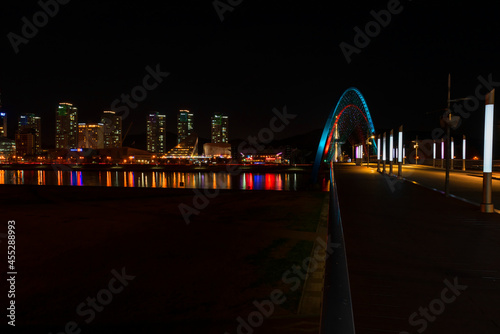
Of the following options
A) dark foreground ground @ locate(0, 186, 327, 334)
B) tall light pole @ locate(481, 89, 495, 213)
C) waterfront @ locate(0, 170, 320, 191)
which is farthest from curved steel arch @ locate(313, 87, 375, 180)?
tall light pole @ locate(481, 89, 495, 213)

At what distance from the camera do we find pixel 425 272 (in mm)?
4109

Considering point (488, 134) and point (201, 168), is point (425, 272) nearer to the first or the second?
point (488, 134)

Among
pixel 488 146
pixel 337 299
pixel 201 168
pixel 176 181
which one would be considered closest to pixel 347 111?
pixel 201 168

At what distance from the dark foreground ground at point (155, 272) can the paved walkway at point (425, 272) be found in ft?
3.55

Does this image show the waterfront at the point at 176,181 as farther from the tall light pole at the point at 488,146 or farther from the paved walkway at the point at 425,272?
the paved walkway at the point at 425,272

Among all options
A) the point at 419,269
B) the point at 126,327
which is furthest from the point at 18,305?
the point at 419,269

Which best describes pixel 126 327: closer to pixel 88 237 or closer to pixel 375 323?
pixel 375 323

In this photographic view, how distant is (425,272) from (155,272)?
14.8ft

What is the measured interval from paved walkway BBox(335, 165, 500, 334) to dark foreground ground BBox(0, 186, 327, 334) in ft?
3.55

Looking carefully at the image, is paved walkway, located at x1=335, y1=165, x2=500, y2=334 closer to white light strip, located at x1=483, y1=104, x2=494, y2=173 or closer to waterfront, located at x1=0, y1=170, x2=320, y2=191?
white light strip, located at x1=483, y1=104, x2=494, y2=173

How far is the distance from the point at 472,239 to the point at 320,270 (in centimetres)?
237

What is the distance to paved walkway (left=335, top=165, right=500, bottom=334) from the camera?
118 inches

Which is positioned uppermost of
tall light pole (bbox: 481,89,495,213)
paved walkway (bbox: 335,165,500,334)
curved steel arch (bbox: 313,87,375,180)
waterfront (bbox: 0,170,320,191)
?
curved steel arch (bbox: 313,87,375,180)

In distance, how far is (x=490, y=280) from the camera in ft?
12.5
